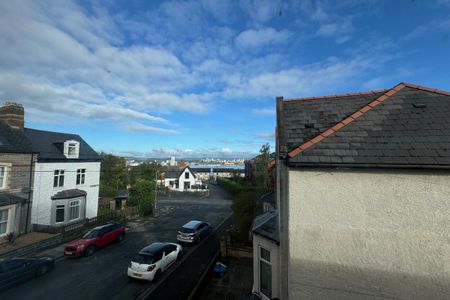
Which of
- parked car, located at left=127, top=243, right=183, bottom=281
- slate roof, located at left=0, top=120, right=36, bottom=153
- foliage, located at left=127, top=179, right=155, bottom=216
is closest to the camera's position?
parked car, located at left=127, top=243, right=183, bottom=281

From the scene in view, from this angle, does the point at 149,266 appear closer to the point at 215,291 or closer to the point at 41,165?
the point at 215,291

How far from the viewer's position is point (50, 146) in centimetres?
2433

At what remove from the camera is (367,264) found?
6188mm

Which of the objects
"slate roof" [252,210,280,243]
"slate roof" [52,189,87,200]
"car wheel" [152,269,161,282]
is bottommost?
"car wheel" [152,269,161,282]

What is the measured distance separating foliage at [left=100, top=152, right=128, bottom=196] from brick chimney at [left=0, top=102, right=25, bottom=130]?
Result: 29.2m

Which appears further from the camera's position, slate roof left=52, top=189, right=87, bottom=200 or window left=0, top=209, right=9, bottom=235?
slate roof left=52, top=189, right=87, bottom=200

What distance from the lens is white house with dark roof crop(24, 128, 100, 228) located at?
22016mm

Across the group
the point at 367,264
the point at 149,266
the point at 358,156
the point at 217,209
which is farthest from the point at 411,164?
the point at 217,209

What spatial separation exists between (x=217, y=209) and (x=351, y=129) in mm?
32313

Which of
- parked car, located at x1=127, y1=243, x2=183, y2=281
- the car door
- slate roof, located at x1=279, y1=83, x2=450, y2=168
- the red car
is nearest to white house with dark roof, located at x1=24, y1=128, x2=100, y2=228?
the red car

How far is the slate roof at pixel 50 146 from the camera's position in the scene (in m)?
22.6

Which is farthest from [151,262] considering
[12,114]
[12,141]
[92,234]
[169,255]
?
[12,114]

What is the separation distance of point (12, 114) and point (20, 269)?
53.9 ft

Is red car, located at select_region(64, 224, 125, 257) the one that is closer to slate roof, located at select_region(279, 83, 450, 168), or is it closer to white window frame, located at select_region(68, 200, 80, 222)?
white window frame, located at select_region(68, 200, 80, 222)
